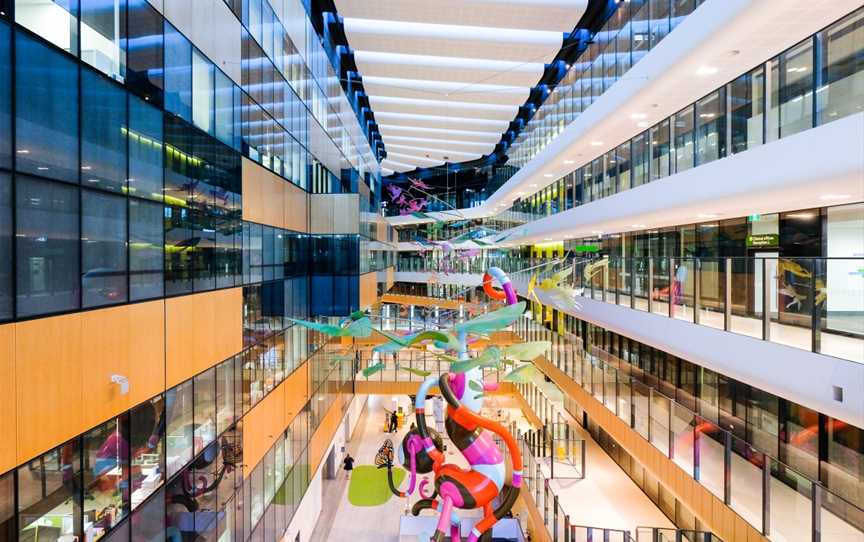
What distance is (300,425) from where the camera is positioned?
1488cm

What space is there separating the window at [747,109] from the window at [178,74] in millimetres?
10746

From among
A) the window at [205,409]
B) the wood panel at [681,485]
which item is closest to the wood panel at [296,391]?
the window at [205,409]

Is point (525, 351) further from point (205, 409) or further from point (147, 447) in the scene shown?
point (205, 409)

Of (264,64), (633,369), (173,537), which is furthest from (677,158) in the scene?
(173,537)

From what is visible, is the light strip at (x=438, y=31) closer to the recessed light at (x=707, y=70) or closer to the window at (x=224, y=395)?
the recessed light at (x=707, y=70)

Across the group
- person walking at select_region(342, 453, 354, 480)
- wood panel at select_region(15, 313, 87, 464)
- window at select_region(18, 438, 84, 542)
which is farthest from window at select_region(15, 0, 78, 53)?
person walking at select_region(342, 453, 354, 480)

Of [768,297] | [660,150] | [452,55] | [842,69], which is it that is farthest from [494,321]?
[452,55]

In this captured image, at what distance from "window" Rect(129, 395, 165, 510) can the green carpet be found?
1073 cm

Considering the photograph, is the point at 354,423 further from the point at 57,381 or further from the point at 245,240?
the point at 57,381

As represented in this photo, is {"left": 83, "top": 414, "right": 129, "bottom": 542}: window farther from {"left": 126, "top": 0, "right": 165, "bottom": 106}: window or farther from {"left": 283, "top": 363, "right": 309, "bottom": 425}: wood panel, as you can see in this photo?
{"left": 283, "top": 363, "right": 309, "bottom": 425}: wood panel

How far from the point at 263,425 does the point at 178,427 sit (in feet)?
12.8

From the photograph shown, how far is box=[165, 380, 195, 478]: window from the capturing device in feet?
25.2

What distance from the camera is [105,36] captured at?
611cm

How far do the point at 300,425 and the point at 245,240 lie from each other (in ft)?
21.8
